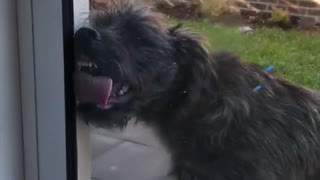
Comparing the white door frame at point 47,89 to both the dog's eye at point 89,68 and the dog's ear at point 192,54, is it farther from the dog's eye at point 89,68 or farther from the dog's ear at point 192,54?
the dog's ear at point 192,54

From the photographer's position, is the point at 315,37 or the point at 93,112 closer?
the point at 315,37

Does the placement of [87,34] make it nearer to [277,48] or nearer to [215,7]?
[215,7]

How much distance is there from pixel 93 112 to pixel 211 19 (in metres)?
0.30

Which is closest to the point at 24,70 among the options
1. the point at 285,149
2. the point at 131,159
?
the point at 131,159

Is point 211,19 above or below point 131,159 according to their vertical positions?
above

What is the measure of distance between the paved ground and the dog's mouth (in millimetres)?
59

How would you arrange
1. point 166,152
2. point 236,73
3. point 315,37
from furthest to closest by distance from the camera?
point 166,152 < point 236,73 < point 315,37

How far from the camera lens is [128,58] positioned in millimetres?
1376

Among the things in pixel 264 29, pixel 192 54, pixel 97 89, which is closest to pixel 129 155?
pixel 97 89

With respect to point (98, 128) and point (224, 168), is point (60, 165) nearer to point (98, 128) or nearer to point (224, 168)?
point (98, 128)

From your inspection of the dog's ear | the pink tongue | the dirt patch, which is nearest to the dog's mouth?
the pink tongue

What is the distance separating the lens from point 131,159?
1.47 metres

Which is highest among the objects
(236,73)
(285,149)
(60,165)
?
(236,73)

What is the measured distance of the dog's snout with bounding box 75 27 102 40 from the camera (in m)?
1.40
